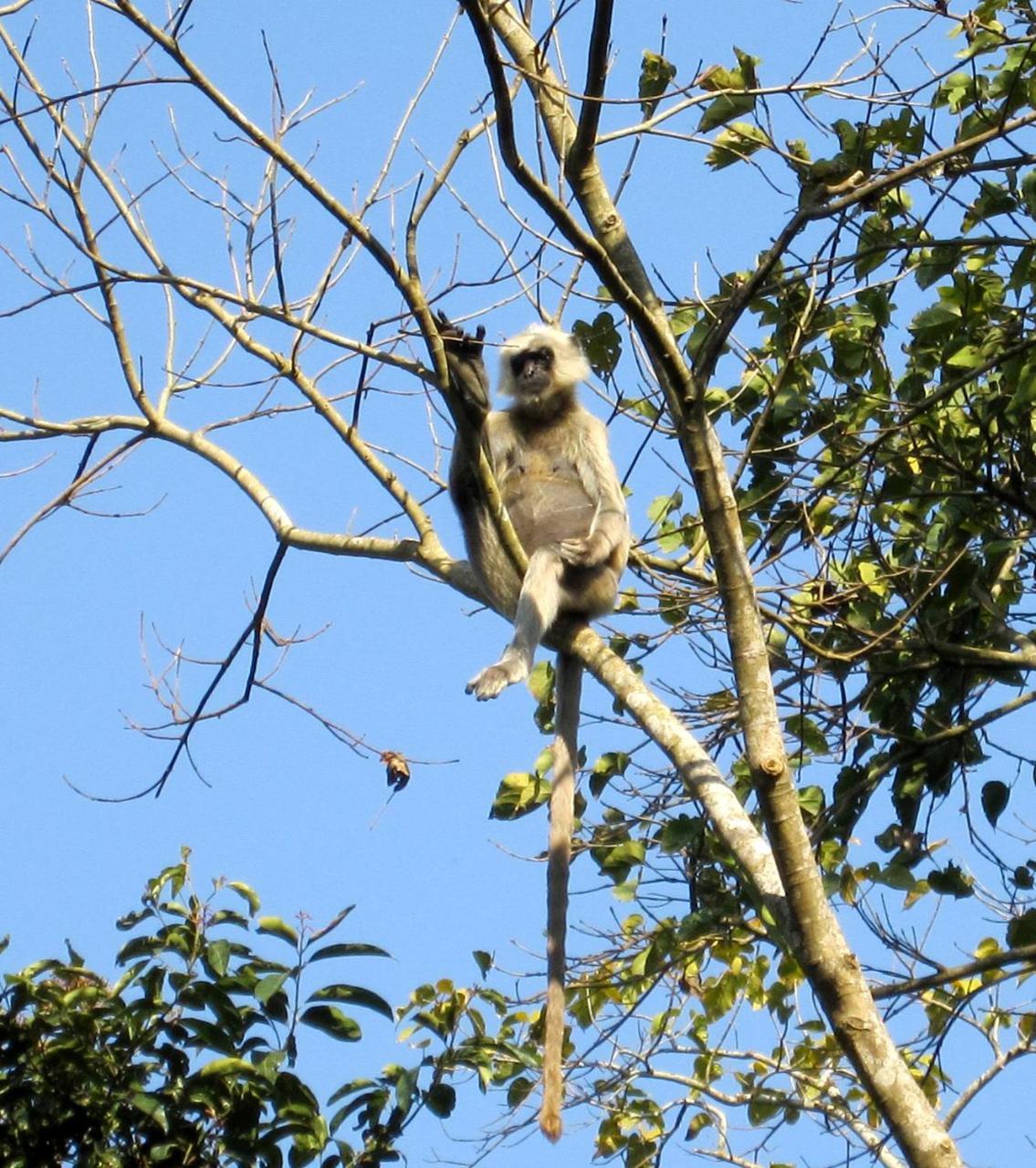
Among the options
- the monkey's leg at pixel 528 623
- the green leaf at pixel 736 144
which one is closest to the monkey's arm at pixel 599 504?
the monkey's leg at pixel 528 623

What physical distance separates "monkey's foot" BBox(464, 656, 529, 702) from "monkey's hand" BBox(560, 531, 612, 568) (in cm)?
77

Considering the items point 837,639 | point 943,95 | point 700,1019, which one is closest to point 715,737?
point 837,639

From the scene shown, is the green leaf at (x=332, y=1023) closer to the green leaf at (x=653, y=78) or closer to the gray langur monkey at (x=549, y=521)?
the gray langur monkey at (x=549, y=521)

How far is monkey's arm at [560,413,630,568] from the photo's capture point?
22.1ft

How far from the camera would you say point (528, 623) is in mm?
6262

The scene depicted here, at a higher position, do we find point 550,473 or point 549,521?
point 550,473

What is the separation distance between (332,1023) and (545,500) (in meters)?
3.62

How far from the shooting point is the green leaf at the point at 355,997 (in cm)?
421

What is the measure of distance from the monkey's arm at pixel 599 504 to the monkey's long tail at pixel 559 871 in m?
0.67

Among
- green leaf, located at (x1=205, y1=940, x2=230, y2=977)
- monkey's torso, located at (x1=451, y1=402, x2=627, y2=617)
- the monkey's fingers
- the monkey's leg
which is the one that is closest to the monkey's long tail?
the monkey's leg

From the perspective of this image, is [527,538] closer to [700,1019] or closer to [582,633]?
[582,633]

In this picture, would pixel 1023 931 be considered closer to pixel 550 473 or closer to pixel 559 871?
pixel 559 871

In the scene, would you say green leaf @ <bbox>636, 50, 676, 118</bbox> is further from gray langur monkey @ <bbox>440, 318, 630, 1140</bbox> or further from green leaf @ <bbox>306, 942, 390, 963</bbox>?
green leaf @ <bbox>306, 942, 390, 963</bbox>

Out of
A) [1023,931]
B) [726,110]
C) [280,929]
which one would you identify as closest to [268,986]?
[280,929]
